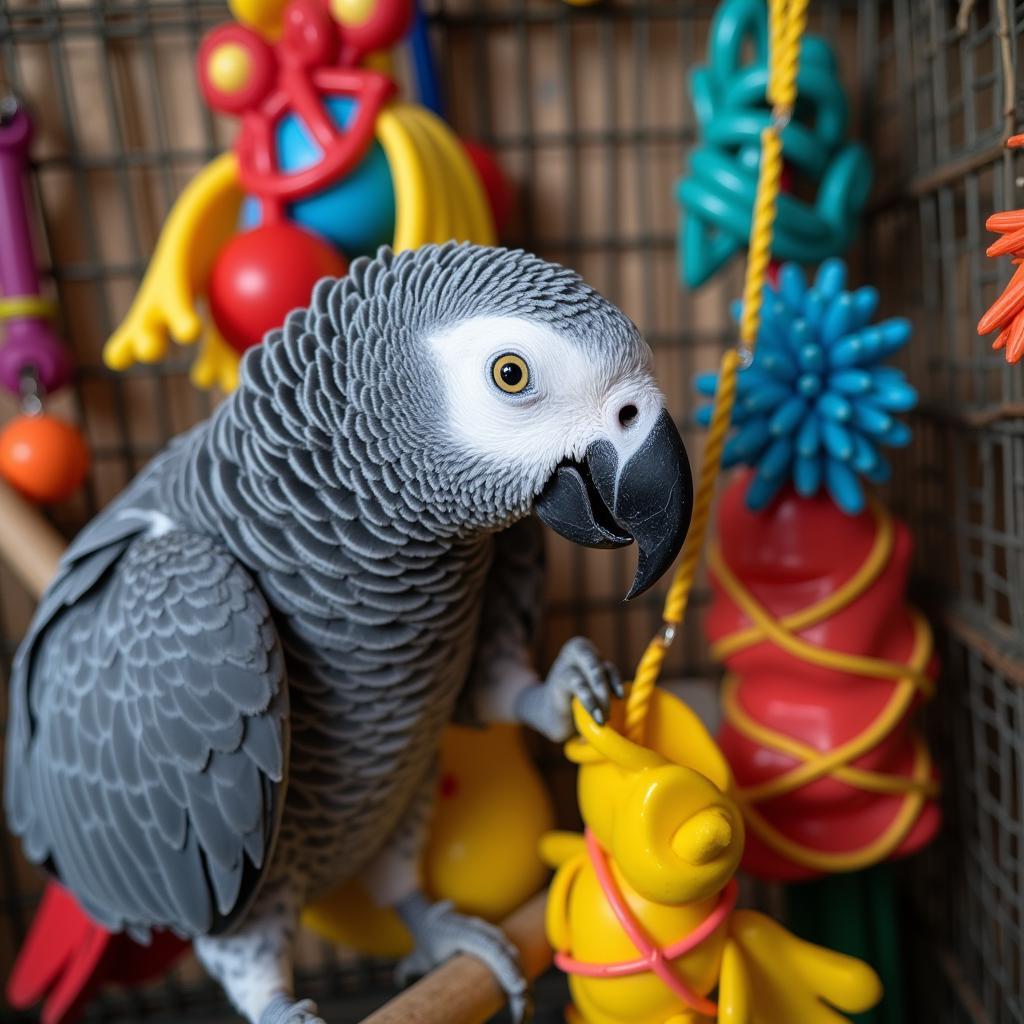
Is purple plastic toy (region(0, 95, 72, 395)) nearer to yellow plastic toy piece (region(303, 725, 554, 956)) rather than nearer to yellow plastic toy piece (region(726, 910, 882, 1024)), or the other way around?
yellow plastic toy piece (region(303, 725, 554, 956))

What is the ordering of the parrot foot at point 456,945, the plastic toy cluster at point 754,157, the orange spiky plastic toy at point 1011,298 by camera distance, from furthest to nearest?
1. the plastic toy cluster at point 754,157
2. the parrot foot at point 456,945
3. the orange spiky plastic toy at point 1011,298

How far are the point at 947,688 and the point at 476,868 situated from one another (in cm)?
56

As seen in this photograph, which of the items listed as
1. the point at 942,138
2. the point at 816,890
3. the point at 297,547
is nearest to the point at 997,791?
the point at 816,890

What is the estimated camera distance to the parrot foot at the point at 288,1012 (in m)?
0.66

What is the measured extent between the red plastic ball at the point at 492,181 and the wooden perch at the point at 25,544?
23.3 inches

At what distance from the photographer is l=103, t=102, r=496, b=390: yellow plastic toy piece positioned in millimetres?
778

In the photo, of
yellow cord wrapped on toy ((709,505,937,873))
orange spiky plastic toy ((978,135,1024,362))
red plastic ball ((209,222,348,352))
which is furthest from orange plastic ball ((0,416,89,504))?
orange spiky plastic toy ((978,135,1024,362))

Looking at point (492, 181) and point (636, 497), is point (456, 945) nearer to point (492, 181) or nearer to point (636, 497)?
point (636, 497)

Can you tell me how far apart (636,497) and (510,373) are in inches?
4.4

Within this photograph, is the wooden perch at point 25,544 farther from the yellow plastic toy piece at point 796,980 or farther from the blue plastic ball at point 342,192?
the yellow plastic toy piece at point 796,980

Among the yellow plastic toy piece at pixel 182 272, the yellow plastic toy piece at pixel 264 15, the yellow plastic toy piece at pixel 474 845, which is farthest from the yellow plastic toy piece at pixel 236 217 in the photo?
the yellow plastic toy piece at pixel 474 845

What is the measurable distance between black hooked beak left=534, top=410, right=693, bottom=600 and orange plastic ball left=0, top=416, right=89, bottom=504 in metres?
0.61

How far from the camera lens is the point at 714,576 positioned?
0.84 metres

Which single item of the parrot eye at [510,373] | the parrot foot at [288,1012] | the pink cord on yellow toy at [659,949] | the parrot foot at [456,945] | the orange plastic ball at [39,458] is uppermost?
the parrot eye at [510,373]
